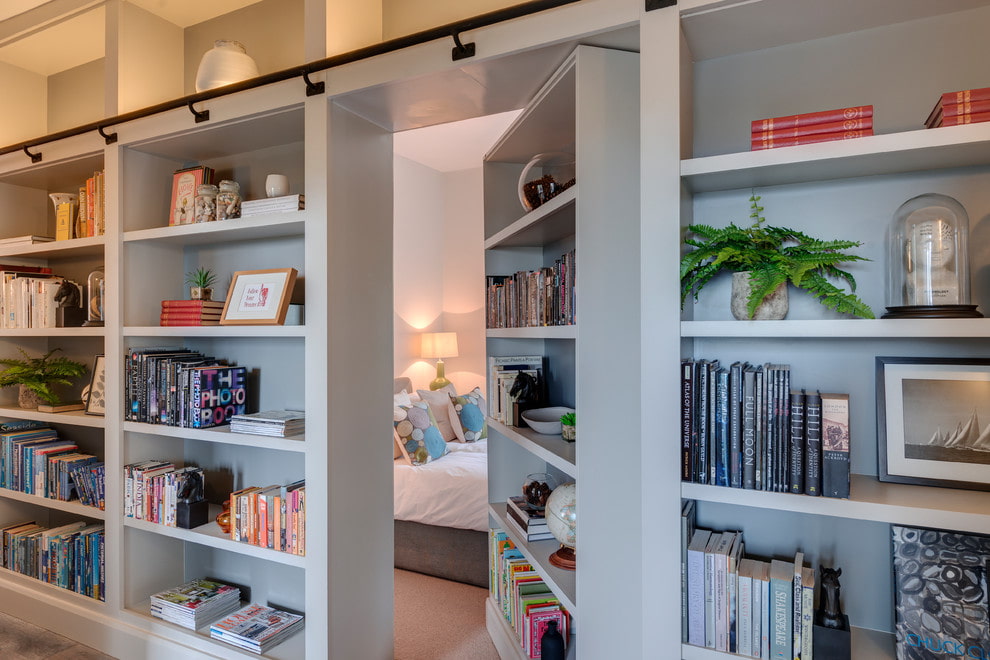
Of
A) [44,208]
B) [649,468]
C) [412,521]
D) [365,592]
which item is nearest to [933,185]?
[649,468]

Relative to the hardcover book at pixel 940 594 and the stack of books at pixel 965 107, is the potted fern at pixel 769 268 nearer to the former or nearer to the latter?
the stack of books at pixel 965 107

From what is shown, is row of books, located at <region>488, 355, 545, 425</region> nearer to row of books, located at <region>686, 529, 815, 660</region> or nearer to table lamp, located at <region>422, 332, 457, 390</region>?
row of books, located at <region>686, 529, 815, 660</region>

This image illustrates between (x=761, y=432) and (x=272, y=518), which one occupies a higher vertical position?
(x=761, y=432)

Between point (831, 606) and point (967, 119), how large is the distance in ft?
3.52

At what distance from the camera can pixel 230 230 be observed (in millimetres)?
2109

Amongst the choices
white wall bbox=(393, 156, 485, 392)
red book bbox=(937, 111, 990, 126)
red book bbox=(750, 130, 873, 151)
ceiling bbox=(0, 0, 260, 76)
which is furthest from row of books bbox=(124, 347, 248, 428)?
white wall bbox=(393, 156, 485, 392)

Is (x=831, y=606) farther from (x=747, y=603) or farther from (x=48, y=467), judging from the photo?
(x=48, y=467)

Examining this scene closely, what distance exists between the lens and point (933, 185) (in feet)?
4.31

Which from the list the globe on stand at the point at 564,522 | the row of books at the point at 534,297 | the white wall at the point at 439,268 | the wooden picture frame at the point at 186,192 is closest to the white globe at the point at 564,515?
the globe on stand at the point at 564,522

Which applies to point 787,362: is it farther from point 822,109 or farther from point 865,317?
point 822,109

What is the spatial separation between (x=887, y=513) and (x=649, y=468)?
481 mm

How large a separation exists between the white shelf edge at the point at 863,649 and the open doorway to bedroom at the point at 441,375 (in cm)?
132

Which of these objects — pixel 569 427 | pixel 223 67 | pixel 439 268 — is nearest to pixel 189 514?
pixel 569 427

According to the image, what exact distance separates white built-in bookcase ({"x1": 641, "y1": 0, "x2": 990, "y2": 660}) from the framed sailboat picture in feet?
0.15
